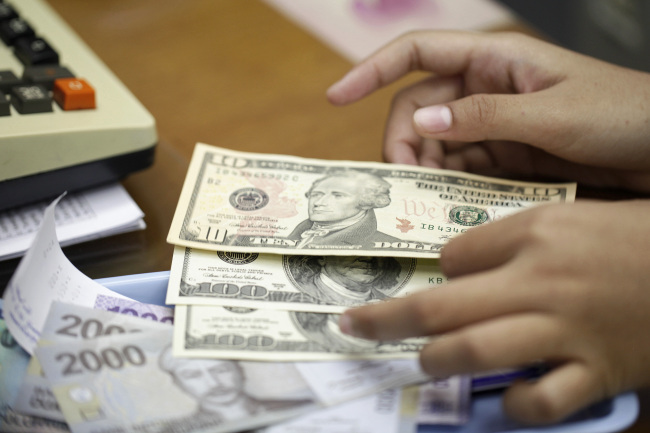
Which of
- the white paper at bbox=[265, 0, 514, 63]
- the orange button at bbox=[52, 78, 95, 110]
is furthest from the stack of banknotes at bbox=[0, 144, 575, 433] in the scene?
the white paper at bbox=[265, 0, 514, 63]

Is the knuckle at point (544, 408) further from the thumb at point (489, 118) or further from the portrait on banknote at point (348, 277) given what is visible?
the thumb at point (489, 118)

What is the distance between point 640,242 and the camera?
1.20 ft

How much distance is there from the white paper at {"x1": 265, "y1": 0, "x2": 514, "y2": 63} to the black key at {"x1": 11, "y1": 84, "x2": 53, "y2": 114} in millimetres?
446

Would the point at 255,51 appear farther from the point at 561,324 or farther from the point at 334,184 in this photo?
the point at 561,324

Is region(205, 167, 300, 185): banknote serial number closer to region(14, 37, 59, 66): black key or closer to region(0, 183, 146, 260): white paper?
region(0, 183, 146, 260): white paper

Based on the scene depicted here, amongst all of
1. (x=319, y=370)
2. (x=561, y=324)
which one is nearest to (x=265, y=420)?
(x=319, y=370)

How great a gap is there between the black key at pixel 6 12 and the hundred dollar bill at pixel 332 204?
269 millimetres

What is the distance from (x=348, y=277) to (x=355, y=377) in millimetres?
103

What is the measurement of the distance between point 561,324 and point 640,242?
75 mm

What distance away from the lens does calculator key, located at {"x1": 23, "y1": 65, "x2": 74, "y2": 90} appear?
22.1 inches

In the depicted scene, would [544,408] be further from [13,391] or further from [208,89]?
[208,89]

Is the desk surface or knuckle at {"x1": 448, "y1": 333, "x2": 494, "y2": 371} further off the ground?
knuckle at {"x1": 448, "y1": 333, "x2": 494, "y2": 371}

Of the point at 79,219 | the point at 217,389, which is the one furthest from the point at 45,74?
the point at 217,389

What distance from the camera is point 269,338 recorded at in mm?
426
